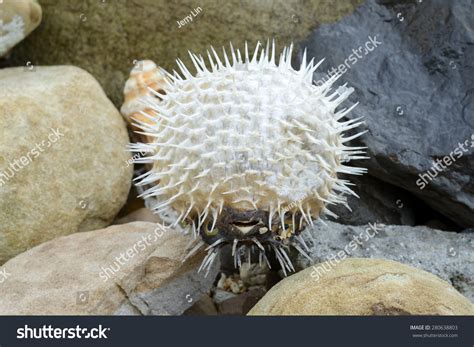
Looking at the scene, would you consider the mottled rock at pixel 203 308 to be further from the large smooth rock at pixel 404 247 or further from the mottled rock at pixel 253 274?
the large smooth rock at pixel 404 247

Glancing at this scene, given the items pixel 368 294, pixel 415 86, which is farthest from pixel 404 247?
pixel 415 86

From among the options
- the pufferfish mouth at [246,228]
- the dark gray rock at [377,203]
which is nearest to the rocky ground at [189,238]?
the dark gray rock at [377,203]

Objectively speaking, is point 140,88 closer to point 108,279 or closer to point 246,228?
point 108,279

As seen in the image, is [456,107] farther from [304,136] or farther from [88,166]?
[88,166]

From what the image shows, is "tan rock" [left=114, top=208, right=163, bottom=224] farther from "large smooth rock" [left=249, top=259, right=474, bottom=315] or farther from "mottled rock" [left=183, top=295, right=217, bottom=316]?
"large smooth rock" [left=249, top=259, right=474, bottom=315]

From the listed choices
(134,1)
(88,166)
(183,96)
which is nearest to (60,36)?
(134,1)
